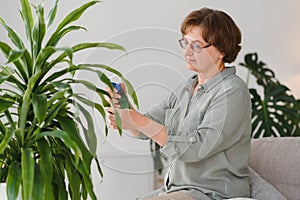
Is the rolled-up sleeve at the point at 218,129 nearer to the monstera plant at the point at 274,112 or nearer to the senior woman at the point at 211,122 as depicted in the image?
the senior woman at the point at 211,122

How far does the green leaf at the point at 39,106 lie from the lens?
1.60 meters

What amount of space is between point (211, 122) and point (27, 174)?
2.11ft

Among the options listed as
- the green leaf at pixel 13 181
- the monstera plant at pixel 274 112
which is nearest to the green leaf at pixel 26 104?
the green leaf at pixel 13 181

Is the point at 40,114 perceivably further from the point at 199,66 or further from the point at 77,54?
the point at 77,54

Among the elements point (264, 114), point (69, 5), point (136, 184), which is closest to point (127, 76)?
point (136, 184)

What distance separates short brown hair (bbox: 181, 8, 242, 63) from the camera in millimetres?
1968

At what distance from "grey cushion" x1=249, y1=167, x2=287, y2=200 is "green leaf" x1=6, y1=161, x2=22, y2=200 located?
858mm

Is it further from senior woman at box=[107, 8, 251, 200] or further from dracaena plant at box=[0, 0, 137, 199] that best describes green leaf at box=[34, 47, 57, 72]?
senior woman at box=[107, 8, 251, 200]

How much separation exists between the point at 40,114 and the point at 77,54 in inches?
73.7

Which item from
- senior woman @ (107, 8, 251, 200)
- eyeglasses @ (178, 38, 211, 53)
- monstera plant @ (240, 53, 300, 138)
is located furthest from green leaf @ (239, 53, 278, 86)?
eyeglasses @ (178, 38, 211, 53)

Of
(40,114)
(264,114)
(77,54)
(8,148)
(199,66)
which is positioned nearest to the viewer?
(40,114)

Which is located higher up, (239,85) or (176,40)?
(176,40)

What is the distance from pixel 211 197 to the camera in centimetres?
196

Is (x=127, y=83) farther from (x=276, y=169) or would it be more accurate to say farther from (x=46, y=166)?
(x=276, y=169)
